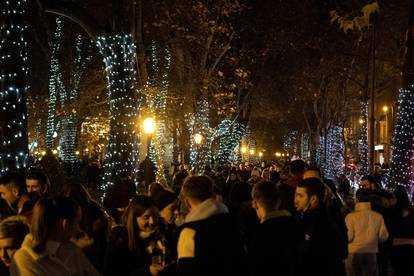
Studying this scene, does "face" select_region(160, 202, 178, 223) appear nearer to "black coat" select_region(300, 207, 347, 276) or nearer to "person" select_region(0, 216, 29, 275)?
"black coat" select_region(300, 207, 347, 276)

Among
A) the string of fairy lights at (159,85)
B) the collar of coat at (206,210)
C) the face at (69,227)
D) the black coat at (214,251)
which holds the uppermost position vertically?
the string of fairy lights at (159,85)

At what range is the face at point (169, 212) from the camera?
249 inches

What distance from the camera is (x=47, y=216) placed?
432 cm

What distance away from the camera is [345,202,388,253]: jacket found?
27.5 ft

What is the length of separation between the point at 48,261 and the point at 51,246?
106 millimetres

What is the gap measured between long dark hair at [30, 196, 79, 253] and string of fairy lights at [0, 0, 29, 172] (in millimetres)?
8852

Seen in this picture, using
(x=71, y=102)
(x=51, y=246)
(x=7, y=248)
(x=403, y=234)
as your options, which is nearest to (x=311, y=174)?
(x=403, y=234)

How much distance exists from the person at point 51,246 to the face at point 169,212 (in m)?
1.87

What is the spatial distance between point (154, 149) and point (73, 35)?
1430 cm

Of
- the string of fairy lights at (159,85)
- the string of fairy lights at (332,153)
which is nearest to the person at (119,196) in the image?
the string of fairy lights at (159,85)

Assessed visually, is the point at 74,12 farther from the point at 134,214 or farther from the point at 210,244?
the point at 210,244

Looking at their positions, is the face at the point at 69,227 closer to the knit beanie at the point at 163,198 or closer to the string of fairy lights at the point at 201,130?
the knit beanie at the point at 163,198

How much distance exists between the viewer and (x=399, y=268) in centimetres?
973

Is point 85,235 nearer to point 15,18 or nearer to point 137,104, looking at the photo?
point 15,18
